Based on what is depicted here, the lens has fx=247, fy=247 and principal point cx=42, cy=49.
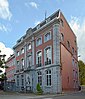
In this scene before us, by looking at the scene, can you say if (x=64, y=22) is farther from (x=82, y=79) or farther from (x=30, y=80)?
(x=82, y=79)

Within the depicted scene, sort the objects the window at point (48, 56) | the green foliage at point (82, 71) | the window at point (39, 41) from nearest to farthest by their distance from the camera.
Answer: the window at point (48, 56), the window at point (39, 41), the green foliage at point (82, 71)

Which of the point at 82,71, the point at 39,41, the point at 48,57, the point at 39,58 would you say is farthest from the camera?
the point at 82,71

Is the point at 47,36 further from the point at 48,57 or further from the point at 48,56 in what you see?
the point at 48,57

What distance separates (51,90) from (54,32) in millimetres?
9975

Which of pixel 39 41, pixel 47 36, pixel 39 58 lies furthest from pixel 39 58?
pixel 47 36

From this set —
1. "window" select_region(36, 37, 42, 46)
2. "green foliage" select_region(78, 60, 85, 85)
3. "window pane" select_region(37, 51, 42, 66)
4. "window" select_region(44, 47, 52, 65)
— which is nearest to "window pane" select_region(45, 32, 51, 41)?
"window" select_region(44, 47, 52, 65)

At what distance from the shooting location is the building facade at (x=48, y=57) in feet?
137

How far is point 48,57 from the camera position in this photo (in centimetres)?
4459

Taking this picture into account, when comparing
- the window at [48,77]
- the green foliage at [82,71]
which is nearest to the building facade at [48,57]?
the window at [48,77]

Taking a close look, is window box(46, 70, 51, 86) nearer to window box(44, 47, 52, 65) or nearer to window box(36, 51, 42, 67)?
window box(44, 47, 52, 65)

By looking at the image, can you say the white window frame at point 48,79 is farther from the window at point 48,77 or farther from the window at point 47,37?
the window at point 47,37

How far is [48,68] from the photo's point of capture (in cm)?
4353

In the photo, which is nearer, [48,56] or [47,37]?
[48,56]

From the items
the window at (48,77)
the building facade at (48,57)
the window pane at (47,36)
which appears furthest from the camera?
the window pane at (47,36)
